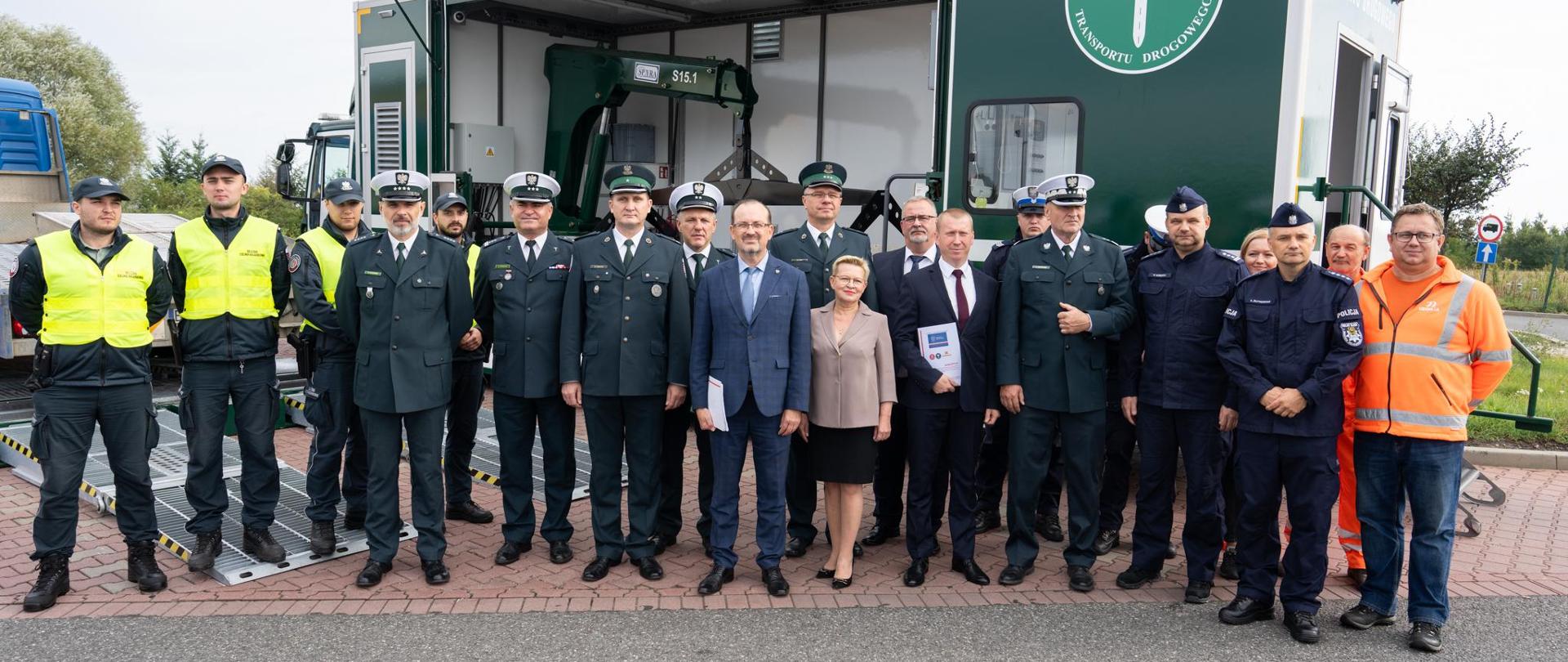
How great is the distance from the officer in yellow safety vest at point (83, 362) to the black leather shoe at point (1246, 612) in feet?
14.8

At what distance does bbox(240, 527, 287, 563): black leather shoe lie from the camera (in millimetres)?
5027

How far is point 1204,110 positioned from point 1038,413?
6.75ft

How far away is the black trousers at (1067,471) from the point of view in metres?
4.89

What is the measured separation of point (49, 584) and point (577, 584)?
214 cm

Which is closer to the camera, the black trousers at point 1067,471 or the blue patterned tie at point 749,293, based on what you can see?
the blue patterned tie at point 749,293

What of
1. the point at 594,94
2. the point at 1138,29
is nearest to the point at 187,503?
the point at 594,94

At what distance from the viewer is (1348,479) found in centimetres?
517

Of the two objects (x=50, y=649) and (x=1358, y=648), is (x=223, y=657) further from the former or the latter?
(x=1358, y=648)

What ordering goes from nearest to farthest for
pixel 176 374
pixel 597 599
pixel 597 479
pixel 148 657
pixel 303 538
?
pixel 148 657
pixel 597 599
pixel 597 479
pixel 303 538
pixel 176 374

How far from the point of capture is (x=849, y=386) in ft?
15.5

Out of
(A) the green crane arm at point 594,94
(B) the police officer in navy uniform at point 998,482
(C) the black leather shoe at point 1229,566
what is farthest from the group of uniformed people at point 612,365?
(A) the green crane arm at point 594,94

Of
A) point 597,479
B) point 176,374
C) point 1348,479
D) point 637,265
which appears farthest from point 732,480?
point 176,374

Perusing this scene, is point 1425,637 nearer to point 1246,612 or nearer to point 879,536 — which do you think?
point 1246,612

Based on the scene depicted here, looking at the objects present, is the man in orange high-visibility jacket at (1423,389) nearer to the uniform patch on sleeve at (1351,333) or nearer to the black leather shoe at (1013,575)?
the uniform patch on sleeve at (1351,333)
